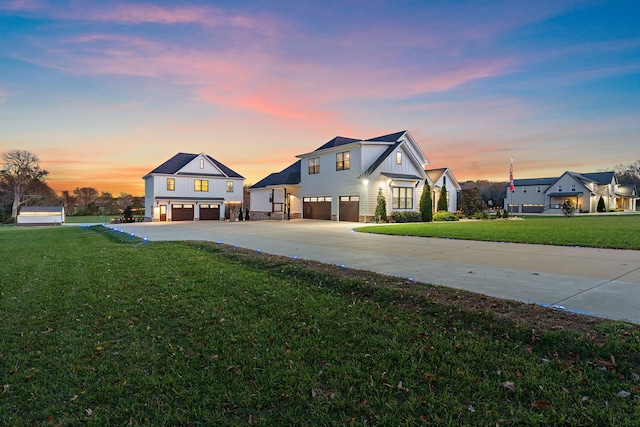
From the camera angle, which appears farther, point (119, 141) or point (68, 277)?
point (119, 141)

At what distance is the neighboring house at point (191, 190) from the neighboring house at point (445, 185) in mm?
20614

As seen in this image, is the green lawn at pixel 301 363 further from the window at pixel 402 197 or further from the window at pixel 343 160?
the window at pixel 343 160

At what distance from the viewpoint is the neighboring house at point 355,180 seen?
2564 cm

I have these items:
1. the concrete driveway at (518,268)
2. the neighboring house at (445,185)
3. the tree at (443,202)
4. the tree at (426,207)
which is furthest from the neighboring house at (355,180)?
the concrete driveway at (518,268)

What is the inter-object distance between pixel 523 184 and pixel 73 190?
81264 millimetres

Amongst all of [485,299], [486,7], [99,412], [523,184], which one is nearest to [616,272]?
[485,299]

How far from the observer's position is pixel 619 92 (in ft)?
57.7

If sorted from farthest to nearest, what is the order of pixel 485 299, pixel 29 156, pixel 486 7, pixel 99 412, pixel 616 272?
pixel 29 156
pixel 486 7
pixel 616 272
pixel 485 299
pixel 99 412

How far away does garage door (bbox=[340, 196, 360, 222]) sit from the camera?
1019 inches

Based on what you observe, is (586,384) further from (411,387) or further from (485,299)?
(485,299)

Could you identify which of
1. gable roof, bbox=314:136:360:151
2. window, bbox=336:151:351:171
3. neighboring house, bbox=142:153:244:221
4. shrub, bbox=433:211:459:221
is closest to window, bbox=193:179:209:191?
neighboring house, bbox=142:153:244:221

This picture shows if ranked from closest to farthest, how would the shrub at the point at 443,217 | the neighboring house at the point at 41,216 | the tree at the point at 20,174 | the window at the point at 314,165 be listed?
the shrub at the point at 443,217 < the window at the point at 314,165 < the neighboring house at the point at 41,216 < the tree at the point at 20,174

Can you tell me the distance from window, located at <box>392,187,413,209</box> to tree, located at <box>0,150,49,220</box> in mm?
53405

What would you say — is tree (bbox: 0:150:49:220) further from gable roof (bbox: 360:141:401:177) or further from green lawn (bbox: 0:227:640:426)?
green lawn (bbox: 0:227:640:426)
